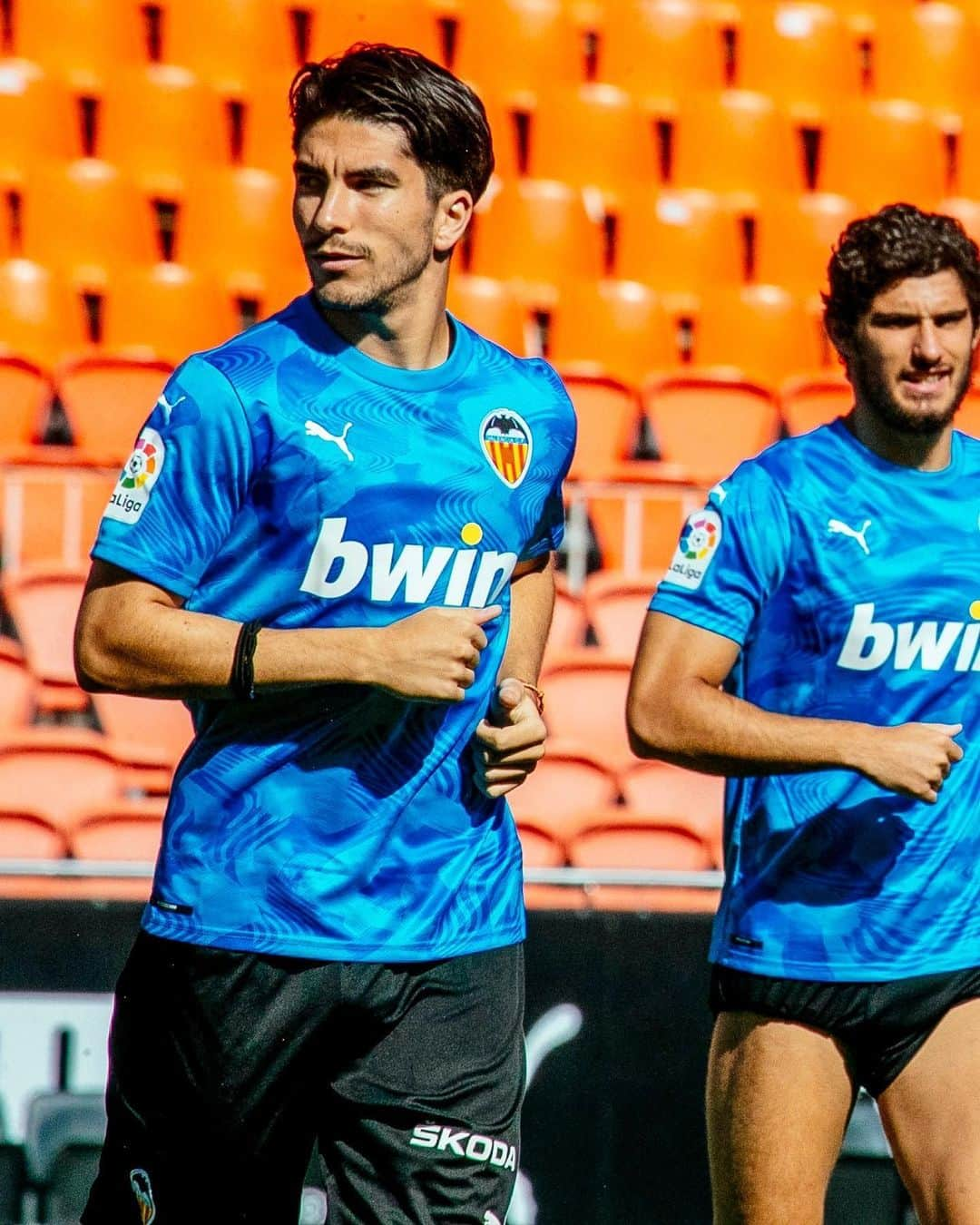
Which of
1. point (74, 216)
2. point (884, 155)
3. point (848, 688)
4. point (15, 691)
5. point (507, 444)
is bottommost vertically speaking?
point (15, 691)

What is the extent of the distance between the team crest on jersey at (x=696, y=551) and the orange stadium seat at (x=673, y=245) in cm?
544

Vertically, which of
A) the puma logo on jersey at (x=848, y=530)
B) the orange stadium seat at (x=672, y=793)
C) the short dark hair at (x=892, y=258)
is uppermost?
the short dark hair at (x=892, y=258)

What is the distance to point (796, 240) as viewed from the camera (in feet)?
27.3

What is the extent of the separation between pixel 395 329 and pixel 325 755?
0.57 metres

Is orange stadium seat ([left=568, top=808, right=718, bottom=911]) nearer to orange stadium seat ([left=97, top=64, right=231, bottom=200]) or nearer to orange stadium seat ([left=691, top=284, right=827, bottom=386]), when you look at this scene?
orange stadium seat ([left=691, top=284, right=827, bottom=386])

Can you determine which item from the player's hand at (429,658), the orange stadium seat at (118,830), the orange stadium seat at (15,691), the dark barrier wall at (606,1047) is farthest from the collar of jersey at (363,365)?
the orange stadium seat at (15,691)

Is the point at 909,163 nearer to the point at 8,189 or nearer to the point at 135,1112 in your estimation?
the point at 8,189

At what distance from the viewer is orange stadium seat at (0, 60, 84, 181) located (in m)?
8.32

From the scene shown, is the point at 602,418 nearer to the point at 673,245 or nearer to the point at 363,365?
the point at 673,245

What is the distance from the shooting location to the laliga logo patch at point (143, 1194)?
2.48m

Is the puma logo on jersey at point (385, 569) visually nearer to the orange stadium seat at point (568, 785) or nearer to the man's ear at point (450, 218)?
the man's ear at point (450, 218)

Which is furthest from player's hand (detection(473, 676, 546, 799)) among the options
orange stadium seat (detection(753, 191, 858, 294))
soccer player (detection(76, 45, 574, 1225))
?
orange stadium seat (detection(753, 191, 858, 294))

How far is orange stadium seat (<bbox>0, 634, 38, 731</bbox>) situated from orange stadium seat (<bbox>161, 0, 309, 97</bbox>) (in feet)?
12.8

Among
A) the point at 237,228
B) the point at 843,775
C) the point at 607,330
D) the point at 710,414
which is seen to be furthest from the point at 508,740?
the point at 237,228
